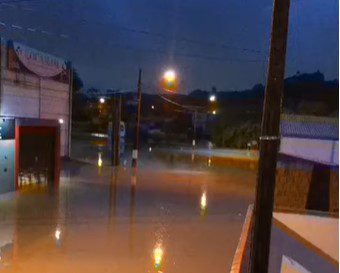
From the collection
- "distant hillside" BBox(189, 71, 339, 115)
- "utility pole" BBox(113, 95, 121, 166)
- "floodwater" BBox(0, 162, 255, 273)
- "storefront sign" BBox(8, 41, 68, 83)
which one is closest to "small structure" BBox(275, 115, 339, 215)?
"floodwater" BBox(0, 162, 255, 273)

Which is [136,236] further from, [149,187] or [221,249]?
[149,187]

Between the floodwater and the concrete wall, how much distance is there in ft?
11.1

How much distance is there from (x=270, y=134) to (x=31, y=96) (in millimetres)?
18546

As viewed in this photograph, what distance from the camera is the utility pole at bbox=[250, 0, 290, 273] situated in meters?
5.63

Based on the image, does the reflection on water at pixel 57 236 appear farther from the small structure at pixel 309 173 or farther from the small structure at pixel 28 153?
the small structure at pixel 309 173

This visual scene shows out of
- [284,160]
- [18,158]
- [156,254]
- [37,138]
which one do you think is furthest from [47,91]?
[156,254]

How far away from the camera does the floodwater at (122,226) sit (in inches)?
428

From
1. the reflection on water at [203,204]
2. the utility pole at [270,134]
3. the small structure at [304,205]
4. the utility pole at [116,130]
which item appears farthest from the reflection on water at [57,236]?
the utility pole at [116,130]

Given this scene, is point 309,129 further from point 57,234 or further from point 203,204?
point 57,234

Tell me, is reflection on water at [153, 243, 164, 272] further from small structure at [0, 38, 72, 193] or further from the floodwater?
small structure at [0, 38, 72, 193]

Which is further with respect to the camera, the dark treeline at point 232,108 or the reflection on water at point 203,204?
the dark treeline at point 232,108

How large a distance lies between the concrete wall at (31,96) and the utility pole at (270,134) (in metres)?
16.0

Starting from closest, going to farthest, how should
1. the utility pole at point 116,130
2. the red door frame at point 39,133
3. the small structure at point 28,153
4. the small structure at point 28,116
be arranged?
1. the small structure at point 28,153
2. the small structure at point 28,116
3. the red door frame at point 39,133
4. the utility pole at point 116,130

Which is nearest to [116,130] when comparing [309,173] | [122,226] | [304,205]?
[309,173]
